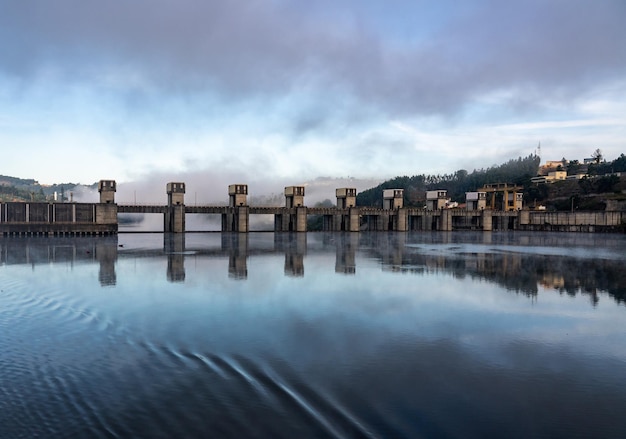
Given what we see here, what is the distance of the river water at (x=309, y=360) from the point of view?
7.90m

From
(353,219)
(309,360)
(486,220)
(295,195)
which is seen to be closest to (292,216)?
(295,195)

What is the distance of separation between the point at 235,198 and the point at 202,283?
220ft

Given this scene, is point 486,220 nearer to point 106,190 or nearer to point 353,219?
point 353,219

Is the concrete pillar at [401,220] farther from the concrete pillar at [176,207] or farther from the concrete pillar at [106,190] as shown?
the concrete pillar at [106,190]

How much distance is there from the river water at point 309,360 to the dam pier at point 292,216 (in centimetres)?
5838

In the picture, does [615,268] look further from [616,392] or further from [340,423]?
[340,423]

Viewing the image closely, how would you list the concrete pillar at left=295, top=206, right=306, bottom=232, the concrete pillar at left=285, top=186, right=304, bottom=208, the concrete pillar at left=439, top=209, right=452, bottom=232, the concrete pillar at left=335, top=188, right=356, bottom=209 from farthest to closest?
the concrete pillar at left=439, top=209, right=452, bottom=232
the concrete pillar at left=335, top=188, right=356, bottom=209
the concrete pillar at left=285, top=186, right=304, bottom=208
the concrete pillar at left=295, top=206, right=306, bottom=232

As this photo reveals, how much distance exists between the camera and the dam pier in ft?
244

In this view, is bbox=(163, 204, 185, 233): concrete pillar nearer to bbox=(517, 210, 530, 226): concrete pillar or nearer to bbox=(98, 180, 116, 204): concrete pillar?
bbox=(98, 180, 116, 204): concrete pillar

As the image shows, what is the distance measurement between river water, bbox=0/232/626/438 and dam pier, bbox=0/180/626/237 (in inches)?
2298

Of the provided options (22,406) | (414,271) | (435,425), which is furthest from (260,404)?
(414,271)

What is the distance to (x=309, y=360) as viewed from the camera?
11.0 metres

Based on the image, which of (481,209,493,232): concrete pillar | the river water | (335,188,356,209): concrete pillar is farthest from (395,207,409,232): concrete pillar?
the river water

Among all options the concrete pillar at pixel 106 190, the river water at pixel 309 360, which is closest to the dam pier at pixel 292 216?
the concrete pillar at pixel 106 190
